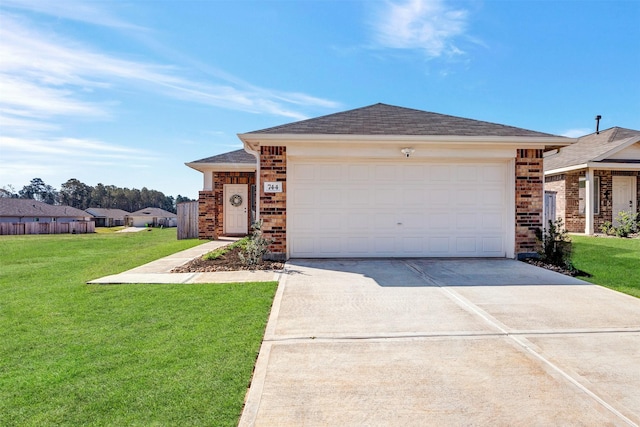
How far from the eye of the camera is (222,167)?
13.0 m

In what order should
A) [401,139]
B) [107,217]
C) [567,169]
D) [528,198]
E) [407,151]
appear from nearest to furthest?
1. [401,139]
2. [407,151]
3. [528,198]
4. [567,169]
5. [107,217]

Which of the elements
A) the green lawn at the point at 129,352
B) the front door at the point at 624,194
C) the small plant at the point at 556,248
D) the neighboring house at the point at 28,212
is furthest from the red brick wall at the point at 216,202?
the neighboring house at the point at 28,212

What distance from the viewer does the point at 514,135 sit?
739 cm

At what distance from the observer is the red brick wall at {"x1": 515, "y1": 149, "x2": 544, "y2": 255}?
7.62 metres

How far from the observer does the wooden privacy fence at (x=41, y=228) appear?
87.5 feet

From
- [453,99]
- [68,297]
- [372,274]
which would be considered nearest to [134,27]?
[68,297]

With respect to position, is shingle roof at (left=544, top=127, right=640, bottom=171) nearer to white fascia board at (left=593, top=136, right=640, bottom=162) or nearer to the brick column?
white fascia board at (left=593, top=136, right=640, bottom=162)

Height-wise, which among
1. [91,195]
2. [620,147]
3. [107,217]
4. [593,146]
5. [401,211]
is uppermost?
[91,195]

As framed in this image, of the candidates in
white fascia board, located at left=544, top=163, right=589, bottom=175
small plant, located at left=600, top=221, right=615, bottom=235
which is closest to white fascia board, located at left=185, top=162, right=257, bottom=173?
white fascia board, located at left=544, top=163, right=589, bottom=175

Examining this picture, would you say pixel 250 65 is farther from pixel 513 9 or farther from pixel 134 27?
pixel 513 9

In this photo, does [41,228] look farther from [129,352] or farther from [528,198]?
[528,198]

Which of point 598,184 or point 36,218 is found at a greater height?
point 598,184

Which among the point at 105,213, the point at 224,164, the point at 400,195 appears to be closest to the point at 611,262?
the point at 400,195

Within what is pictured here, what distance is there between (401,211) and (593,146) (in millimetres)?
13058
